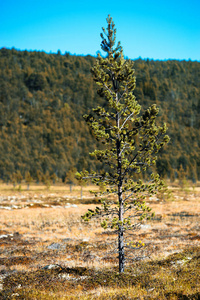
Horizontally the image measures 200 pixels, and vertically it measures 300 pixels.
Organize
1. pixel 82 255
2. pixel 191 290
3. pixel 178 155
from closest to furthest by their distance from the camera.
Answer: pixel 191 290 → pixel 82 255 → pixel 178 155

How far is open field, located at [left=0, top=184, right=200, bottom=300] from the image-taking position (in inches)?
340

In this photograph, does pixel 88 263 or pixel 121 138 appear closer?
pixel 121 138

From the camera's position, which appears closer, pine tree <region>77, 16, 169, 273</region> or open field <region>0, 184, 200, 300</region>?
open field <region>0, 184, 200, 300</region>

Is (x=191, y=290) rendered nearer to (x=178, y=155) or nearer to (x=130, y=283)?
(x=130, y=283)

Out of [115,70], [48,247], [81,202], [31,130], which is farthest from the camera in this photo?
[31,130]

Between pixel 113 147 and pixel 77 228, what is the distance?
715 inches

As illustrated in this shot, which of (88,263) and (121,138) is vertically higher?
(121,138)

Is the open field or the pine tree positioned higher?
the pine tree

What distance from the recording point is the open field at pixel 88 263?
8633 millimetres

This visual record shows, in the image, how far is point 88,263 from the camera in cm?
1519

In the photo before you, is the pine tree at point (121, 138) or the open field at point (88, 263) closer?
the open field at point (88, 263)

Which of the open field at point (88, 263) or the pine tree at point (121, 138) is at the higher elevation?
the pine tree at point (121, 138)

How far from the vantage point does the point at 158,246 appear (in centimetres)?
1853

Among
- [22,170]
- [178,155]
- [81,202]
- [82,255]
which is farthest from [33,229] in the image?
[178,155]
